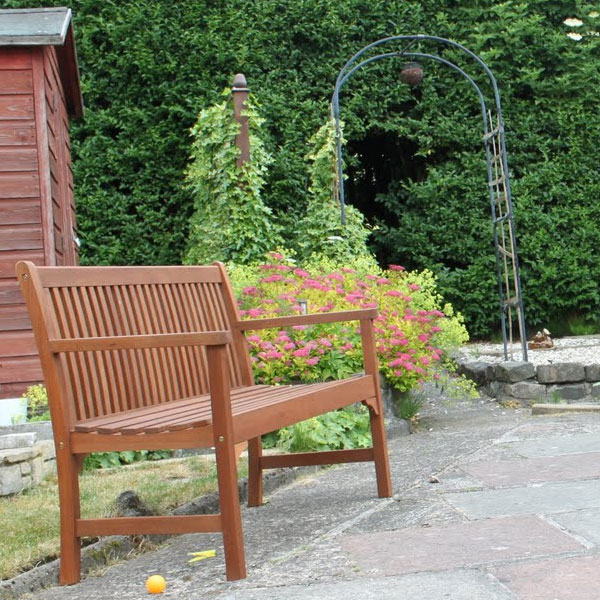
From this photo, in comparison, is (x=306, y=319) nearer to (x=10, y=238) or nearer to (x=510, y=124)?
(x=10, y=238)

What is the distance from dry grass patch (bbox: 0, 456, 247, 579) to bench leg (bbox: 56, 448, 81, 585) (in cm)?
12

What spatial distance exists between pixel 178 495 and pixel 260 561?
32.7 inches

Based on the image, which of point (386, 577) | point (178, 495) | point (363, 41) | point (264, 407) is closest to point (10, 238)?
point (178, 495)

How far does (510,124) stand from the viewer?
1005cm

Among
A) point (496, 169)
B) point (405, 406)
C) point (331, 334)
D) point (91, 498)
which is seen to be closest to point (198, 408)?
point (91, 498)

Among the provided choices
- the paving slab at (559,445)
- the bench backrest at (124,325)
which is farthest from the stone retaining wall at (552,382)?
the bench backrest at (124,325)

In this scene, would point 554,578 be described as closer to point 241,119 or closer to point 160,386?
point 160,386

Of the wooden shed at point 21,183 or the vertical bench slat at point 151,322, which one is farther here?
the wooden shed at point 21,183

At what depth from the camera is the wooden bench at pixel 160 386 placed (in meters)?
2.45

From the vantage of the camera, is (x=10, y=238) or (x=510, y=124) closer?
(x=10, y=238)

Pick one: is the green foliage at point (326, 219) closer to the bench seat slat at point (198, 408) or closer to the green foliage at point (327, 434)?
the green foliage at point (327, 434)

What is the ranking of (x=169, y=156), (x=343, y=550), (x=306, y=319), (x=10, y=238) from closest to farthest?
(x=343, y=550) → (x=306, y=319) → (x=10, y=238) → (x=169, y=156)

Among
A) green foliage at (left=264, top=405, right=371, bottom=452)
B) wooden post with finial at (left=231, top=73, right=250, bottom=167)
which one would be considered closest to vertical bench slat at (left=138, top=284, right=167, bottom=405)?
green foliage at (left=264, top=405, right=371, bottom=452)

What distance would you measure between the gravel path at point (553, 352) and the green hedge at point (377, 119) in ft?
1.61
